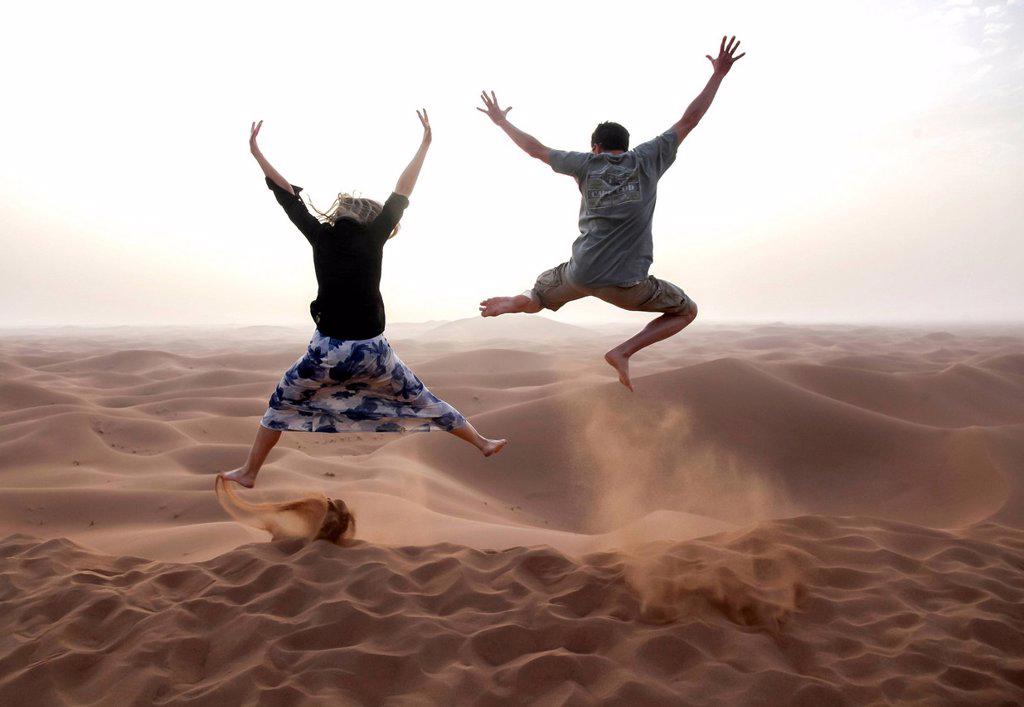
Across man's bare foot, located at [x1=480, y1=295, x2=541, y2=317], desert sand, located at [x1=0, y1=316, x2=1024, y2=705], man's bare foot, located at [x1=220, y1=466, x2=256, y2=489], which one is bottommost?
desert sand, located at [x1=0, y1=316, x2=1024, y2=705]

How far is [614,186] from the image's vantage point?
13.0ft

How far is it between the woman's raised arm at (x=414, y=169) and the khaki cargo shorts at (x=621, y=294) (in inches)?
47.0

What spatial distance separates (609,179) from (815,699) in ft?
9.71

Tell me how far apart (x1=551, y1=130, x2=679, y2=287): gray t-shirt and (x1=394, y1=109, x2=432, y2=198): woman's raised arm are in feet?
3.06

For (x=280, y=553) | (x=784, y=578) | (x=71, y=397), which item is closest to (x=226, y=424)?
(x=71, y=397)

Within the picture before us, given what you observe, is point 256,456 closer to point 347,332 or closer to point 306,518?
point 306,518

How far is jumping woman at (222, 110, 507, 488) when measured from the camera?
11.7 ft

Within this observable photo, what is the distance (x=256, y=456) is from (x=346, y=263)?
150 centimetres

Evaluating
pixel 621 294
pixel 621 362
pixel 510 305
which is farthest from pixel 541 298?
pixel 621 362

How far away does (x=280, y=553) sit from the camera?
3957 mm

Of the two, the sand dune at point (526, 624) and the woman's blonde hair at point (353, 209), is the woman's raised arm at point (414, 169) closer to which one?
the woman's blonde hair at point (353, 209)

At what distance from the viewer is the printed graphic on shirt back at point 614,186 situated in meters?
3.94

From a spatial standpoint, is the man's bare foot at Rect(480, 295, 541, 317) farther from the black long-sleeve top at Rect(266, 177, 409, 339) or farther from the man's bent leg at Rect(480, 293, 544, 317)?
the black long-sleeve top at Rect(266, 177, 409, 339)

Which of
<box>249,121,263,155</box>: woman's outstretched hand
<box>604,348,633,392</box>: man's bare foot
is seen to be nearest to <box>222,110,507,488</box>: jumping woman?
<box>249,121,263,155</box>: woman's outstretched hand
